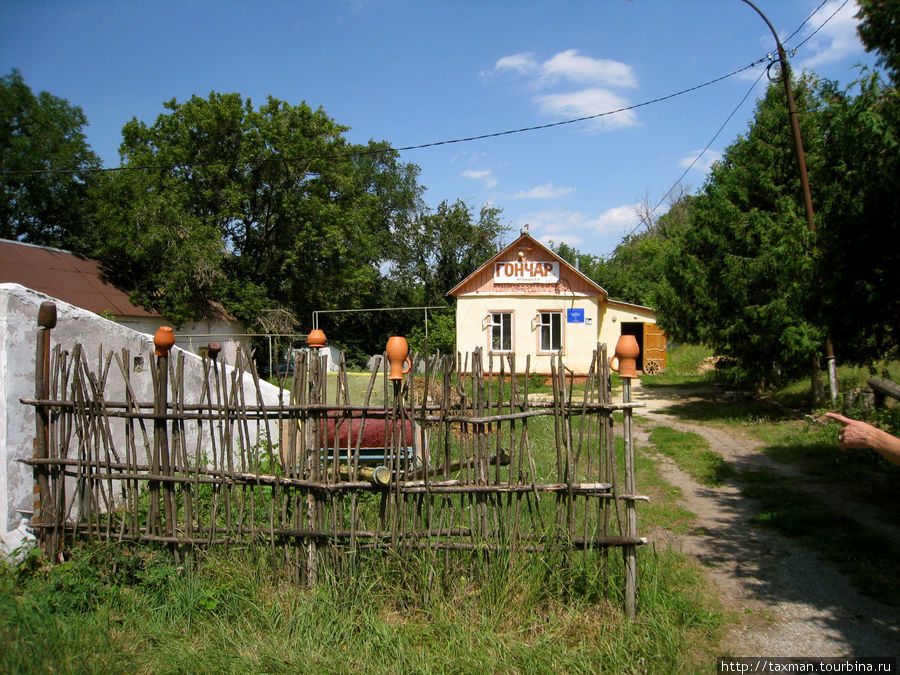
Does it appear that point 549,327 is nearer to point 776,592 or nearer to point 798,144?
point 798,144

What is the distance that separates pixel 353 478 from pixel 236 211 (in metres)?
21.5

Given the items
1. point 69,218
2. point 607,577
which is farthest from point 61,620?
point 69,218

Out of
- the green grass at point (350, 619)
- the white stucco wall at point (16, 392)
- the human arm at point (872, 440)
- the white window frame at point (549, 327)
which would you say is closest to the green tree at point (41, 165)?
the white window frame at point (549, 327)

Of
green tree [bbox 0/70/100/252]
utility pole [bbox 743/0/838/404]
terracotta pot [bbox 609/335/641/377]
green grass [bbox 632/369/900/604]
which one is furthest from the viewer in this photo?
green tree [bbox 0/70/100/252]

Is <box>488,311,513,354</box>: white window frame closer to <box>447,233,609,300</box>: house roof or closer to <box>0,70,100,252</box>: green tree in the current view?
<box>447,233,609,300</box>: house roof

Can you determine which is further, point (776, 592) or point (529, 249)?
point (529, 249)

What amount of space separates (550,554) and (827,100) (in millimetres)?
6487

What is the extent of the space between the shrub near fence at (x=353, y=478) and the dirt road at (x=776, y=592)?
3.56ft

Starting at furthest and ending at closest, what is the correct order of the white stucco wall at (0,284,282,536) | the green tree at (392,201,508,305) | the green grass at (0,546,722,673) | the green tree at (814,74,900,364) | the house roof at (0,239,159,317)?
the green tree at (392,201,508,305) < the house roof at (0,239,159,317) < the green tree at (814,74,900,364) < the white stucco wall at (0,284,282,536) < the green grass at (0,546,722,673)

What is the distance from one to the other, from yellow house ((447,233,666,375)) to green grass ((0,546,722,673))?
1592cm

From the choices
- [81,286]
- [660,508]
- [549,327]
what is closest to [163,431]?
[660,508]

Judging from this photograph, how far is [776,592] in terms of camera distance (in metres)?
4.46

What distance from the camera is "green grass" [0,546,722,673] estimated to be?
3312 millimetres

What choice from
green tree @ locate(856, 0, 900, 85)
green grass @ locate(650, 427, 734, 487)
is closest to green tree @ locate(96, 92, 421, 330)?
green grass @ locate(650, 427, 734, 487)
